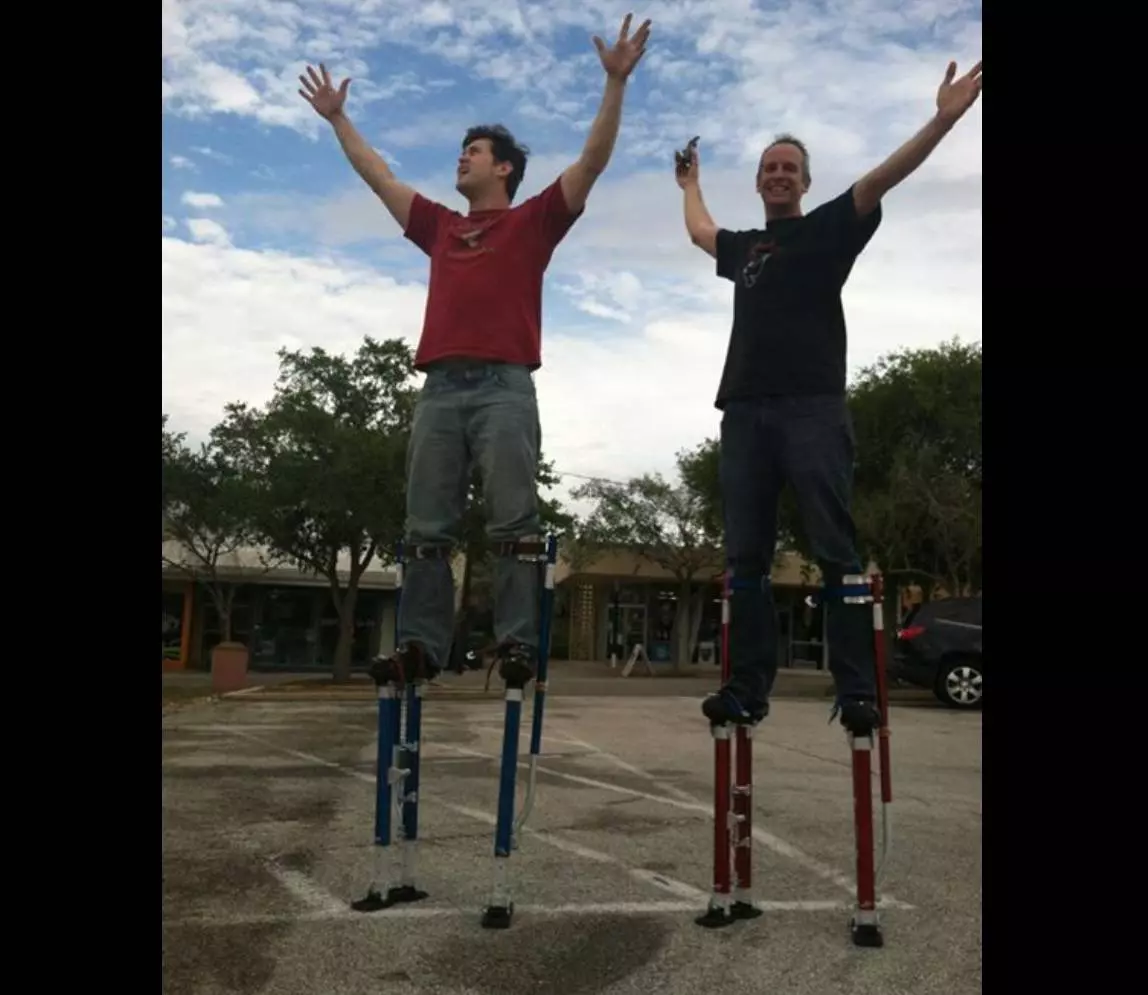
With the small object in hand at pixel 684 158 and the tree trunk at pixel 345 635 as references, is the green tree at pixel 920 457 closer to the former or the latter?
the tree trunk at pixel 345 635

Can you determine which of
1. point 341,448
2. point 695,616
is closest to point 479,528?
point 341,448

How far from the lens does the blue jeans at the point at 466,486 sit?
3.36 metres

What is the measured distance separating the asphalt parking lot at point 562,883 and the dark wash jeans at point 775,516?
2.72 feet

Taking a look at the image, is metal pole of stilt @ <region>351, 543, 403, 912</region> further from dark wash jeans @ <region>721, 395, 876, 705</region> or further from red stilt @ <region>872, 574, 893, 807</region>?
red stilt @ <region>872, 574, 893, 807</region>

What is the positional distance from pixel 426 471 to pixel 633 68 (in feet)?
4.99

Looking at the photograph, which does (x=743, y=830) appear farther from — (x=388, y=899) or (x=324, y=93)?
(x=324, y=93)

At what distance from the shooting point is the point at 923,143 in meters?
3.12

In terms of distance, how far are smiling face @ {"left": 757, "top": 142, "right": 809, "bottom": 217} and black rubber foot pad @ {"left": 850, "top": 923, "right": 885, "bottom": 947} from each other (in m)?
2.40

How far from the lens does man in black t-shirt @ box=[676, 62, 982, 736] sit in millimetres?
3234

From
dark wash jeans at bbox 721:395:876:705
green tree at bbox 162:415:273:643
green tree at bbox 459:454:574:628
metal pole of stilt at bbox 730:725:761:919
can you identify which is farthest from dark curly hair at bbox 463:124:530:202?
green tree at bbox 162:415:273:643

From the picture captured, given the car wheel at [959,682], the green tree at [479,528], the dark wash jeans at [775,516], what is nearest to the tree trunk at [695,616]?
the green tree at [479,528]

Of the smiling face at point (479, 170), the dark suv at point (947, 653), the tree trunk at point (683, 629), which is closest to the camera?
the smiling face at point (479, 170)

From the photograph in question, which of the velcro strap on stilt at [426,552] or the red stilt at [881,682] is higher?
the velcro strap on stilt at [426,552]
